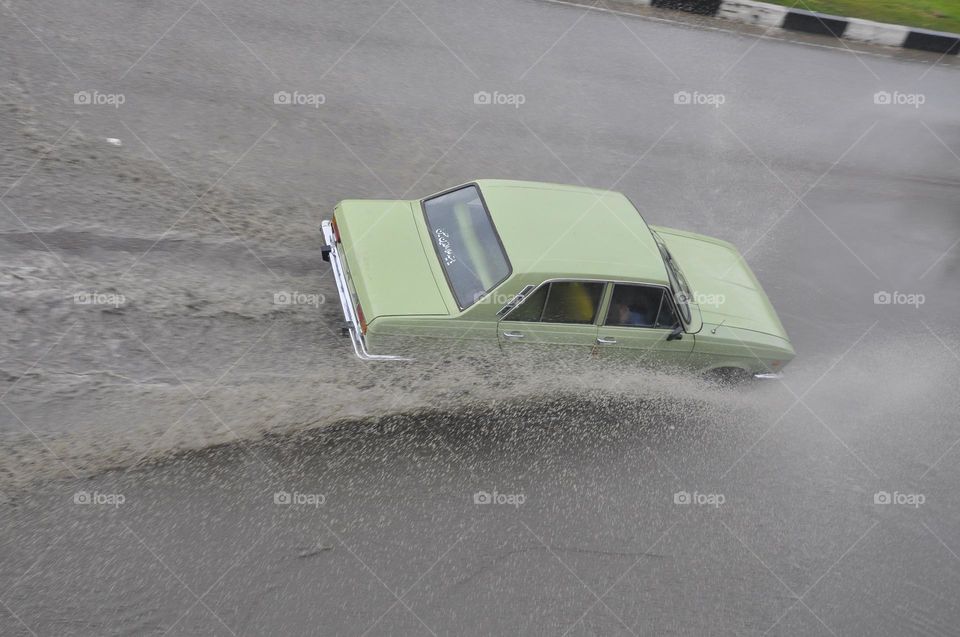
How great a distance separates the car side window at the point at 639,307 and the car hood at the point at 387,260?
1.53 metres

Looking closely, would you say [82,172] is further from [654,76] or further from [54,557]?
[654,76]

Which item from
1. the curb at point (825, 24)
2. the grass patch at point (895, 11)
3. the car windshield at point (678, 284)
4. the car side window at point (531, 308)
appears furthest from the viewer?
the grass patch at point (895, 11)

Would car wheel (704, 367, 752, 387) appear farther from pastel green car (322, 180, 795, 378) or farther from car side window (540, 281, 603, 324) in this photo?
car side window (540, 281, 603, 324)

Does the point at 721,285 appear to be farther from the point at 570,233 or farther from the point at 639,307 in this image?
the point at 570,233

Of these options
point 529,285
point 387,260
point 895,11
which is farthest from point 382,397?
point 895,11

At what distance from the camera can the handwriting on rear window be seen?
6190 mm

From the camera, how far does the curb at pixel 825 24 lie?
14.1 metres

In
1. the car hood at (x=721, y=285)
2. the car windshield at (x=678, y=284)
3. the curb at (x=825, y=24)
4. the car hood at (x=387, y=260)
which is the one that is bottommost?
the car hood at (x=721, y=285)

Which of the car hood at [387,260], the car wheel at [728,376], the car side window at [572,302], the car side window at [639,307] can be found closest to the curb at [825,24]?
the car wheel at [728,376]

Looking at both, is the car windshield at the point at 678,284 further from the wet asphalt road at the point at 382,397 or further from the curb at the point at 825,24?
the curb at the point at 825,24

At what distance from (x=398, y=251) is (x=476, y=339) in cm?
111

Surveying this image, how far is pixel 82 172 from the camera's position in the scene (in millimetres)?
7676

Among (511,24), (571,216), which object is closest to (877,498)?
(571,216)

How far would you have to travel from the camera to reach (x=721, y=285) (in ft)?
24.1
